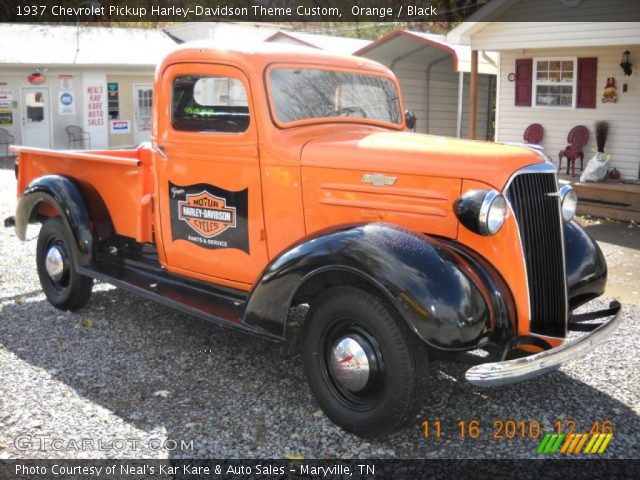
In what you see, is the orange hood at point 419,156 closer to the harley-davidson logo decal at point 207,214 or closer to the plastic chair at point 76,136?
the harley-davidson logo decal at point 207,214

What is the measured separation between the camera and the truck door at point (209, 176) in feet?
14.5

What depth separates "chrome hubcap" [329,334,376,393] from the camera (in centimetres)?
354

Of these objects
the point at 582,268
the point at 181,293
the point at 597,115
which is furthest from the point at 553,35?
the point at 181,293

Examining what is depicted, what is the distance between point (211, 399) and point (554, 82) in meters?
10.9

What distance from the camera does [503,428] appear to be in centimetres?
382

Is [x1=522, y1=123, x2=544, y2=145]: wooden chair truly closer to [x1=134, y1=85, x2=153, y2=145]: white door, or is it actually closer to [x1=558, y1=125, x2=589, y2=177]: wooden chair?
[x1=558, y1=125, x2=589, y2=177]: wooden chair

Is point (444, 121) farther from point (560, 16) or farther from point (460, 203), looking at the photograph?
point (460, 203)

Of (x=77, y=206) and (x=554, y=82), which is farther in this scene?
(x=554, y=82)

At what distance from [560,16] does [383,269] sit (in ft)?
33.1

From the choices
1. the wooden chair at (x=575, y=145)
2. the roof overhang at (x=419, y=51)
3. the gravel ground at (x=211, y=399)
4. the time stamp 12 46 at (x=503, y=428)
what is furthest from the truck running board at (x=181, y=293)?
the roof overhang at (x=419, y=51)

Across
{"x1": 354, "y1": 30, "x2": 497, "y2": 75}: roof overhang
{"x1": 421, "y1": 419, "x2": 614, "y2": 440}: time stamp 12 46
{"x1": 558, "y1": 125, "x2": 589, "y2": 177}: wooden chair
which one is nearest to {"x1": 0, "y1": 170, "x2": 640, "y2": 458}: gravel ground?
{"x1": 421, "y1": 419, "x2": 614, "y2": 440}: time stamp 12 46

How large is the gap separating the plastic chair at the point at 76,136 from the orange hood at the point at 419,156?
1797 centimetres

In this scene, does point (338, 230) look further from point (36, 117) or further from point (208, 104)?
point (36, 117)

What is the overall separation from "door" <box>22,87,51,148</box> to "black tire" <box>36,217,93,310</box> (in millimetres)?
15370
